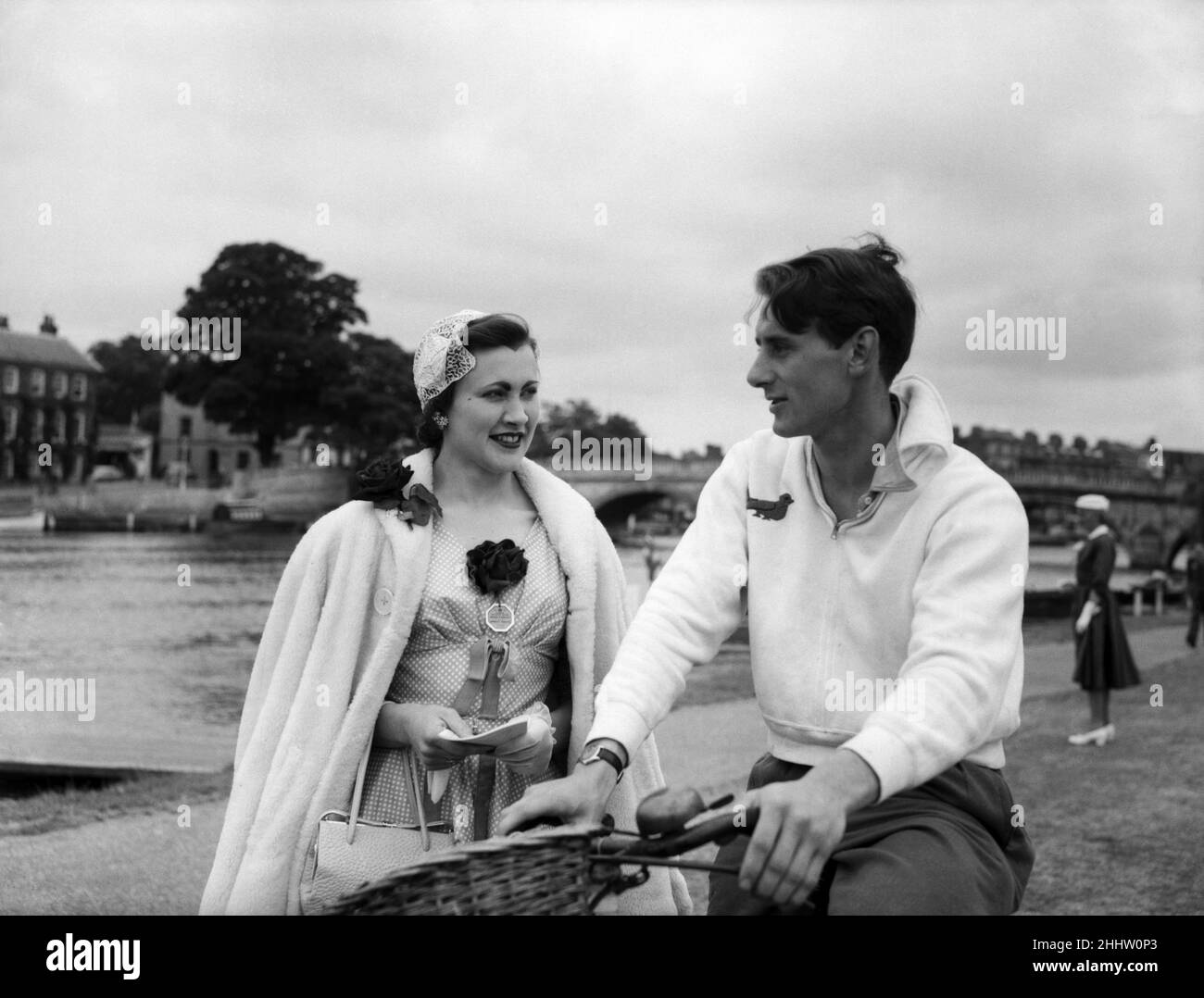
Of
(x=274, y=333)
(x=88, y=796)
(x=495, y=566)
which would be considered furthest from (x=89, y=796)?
(x=274, y=333)

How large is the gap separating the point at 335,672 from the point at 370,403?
4889 cm

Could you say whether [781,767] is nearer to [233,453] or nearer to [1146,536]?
[1146,536]

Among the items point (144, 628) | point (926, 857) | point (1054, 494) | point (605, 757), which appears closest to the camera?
point (926, 857)

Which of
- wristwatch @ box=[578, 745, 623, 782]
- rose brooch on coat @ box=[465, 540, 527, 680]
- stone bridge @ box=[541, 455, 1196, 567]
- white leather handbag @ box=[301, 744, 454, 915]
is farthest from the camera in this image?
stone bridge @ box=[541, 455, 1196, 567]

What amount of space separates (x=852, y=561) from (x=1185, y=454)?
54.6 metres

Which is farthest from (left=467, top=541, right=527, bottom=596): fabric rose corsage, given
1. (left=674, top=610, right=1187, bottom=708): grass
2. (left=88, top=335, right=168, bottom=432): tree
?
(left=88, top=335, right=168, bottom=432): tree

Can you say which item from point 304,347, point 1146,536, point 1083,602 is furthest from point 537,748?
point 1146,536

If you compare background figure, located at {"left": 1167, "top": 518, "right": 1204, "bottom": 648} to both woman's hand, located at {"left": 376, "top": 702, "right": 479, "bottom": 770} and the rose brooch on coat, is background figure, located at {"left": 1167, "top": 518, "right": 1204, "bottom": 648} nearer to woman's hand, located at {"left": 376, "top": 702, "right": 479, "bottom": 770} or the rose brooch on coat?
the rose brooch on coat

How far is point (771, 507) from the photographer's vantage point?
2.17 meters

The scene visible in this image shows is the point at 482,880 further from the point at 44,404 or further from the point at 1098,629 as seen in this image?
the point at 44,404

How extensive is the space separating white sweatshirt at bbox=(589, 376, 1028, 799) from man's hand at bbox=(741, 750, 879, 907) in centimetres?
12

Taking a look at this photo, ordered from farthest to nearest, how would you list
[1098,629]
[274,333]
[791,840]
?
[274,333], [1098,629], [791,840]

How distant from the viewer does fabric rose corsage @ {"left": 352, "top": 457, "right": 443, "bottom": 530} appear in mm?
2877

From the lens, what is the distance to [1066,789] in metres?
7.08
